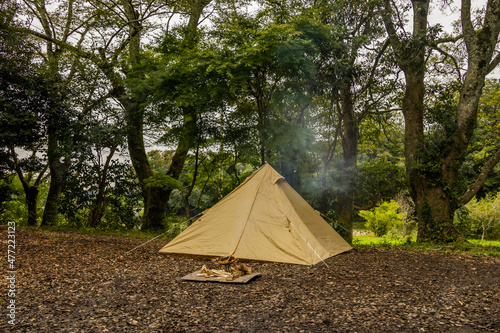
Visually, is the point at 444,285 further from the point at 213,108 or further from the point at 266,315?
the point at 213,108

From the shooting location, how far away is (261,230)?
6.58 m

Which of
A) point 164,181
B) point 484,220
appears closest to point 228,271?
point 164,181

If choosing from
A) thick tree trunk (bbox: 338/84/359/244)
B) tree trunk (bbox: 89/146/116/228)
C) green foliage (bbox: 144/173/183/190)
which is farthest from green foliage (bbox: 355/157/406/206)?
tree trunk (bbox: 89/146/116/228)

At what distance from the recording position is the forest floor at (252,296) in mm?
3295

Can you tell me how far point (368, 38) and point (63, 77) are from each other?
9.15 metres

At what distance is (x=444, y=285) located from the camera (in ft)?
15.8

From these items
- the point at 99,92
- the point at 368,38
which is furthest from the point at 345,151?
the point at 99,92

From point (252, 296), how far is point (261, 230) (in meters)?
2.35

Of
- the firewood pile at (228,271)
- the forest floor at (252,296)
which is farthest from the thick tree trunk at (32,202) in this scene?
the firewood pile at (228,271)

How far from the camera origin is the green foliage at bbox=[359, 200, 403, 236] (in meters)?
18.8

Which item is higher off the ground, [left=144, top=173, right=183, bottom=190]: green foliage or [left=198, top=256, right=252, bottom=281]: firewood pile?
[left=144, top=173, right=183, bottom=190]: green foliage

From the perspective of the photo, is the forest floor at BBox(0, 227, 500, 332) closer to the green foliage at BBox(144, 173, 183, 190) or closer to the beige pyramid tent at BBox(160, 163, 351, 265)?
the beige pyramid tent at BBox(160, 163, 351, 265)

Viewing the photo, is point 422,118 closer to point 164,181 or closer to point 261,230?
point 261,230

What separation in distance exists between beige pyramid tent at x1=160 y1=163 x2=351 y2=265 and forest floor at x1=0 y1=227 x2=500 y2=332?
328 millimetres
